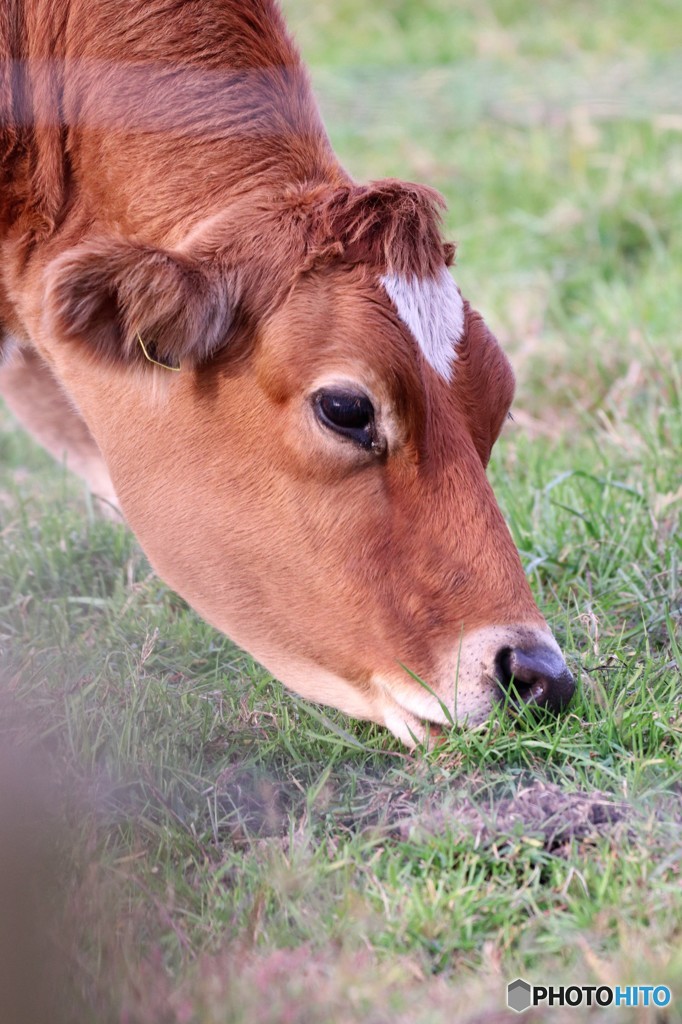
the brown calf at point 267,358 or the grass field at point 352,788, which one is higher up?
the brown calf at point 267,358

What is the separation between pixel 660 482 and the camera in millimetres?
4180

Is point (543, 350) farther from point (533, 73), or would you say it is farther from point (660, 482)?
point (533, 73)

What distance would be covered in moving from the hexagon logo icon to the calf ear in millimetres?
1511

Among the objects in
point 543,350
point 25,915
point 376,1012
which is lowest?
point 543,350

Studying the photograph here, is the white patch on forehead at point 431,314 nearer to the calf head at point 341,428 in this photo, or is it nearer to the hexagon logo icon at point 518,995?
the calf head at point 341,428

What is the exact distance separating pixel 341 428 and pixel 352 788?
31.6 inches

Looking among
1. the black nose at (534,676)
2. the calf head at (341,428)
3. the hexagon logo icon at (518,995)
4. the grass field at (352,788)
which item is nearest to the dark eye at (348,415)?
the calf head at (341,428)

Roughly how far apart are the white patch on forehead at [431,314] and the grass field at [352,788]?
0.86m

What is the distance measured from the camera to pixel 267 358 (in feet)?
9.33

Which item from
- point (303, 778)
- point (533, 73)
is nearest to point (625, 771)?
point (303, 778)

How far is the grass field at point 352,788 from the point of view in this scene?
215 cm

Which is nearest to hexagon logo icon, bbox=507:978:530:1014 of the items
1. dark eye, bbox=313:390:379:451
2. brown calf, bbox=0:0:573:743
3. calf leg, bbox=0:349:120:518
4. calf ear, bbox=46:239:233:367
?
brown calf, bbox=0:0:573:743

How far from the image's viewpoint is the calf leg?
4.57 m

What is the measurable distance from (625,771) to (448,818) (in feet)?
1.48
